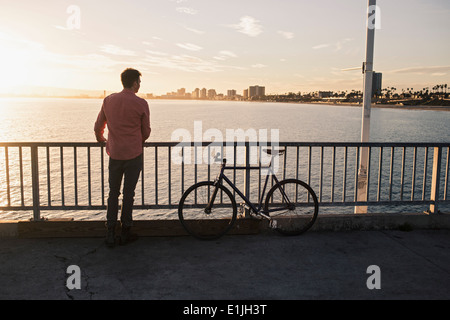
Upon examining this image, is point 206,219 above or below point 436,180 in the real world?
below

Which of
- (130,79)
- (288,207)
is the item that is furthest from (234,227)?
(130,79)

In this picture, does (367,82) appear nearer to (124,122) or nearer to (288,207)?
(288,207)

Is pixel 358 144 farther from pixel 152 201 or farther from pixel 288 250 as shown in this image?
pixel 152 201

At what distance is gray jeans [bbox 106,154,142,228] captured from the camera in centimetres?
561

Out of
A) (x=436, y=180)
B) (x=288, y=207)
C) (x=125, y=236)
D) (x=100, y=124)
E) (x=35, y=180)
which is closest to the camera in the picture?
(x=100, y=124)

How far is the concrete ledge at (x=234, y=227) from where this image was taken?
Answer: 19.4ft

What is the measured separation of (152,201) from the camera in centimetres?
1978

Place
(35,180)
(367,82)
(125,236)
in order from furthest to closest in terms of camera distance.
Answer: (367,82), (35,180), (125,236)

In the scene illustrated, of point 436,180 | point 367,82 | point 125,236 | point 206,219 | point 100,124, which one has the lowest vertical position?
point 125,236

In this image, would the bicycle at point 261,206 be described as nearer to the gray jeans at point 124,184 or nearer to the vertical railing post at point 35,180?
the gray jeans at point 124,184

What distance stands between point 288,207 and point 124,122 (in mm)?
2850

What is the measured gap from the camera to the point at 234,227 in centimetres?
621
